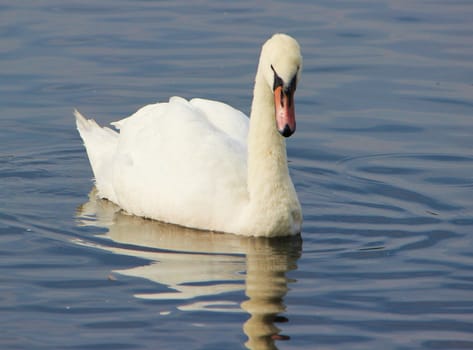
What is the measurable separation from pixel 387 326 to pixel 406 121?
5.52 meters

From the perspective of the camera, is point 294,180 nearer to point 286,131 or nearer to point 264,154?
point 264,154

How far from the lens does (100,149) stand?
1338cm

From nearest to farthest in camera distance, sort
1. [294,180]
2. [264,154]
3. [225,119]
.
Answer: [264,154] < [225,119] < [294,180]

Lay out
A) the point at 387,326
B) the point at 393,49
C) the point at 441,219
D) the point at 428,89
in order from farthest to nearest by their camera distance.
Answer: the point at 393,49, the point at 428,89, the point at 441,219, the point at 387,326

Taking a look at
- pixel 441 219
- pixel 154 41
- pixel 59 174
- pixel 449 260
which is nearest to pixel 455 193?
pixel 441 219

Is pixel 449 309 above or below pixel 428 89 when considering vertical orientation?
below

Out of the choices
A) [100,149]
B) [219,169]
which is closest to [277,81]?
[219,169]

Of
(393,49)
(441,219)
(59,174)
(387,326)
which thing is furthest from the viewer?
(393,49)

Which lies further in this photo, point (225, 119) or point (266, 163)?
point (225, 119)

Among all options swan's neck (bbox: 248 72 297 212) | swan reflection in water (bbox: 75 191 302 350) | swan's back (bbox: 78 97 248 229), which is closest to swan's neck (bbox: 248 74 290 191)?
swan's neck (bbox: 248 72 297 212)

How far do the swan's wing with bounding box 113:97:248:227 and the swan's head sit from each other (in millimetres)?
1084

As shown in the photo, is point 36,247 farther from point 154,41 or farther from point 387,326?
point 154,41

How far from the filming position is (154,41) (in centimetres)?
1778

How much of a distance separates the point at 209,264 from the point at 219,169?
46.8 inches
